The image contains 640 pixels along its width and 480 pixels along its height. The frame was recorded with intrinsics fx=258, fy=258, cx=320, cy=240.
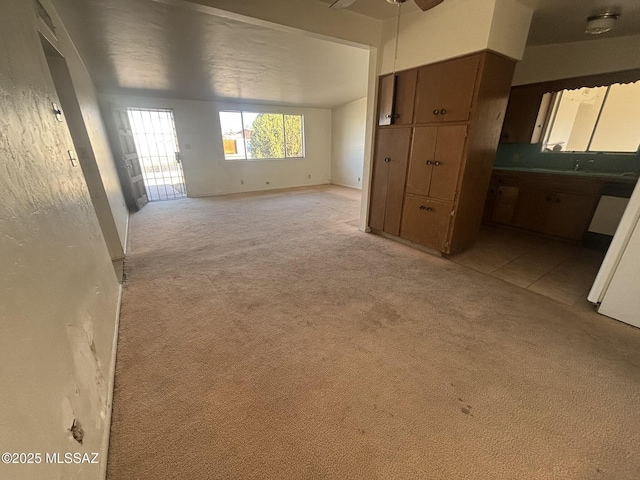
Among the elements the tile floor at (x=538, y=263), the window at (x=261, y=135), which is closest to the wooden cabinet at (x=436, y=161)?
the tile floor at (x=538, y=263)

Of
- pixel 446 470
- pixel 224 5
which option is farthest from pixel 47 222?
pixel 224 5

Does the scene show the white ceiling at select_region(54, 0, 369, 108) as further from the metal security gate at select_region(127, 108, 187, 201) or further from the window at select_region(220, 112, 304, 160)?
the window at select_region(220, 112, 304, 160)

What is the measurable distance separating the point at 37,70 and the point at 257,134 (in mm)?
5733

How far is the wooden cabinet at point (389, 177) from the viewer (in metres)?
3.05

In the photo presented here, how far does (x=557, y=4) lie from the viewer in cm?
223

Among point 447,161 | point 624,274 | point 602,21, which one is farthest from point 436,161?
point 602,21

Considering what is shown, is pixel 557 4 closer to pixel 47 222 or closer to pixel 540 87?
pixel 540 87

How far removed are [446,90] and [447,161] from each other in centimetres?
67

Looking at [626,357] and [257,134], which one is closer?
[626,357]

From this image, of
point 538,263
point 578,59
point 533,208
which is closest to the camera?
point 538,263

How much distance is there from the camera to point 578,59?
3082 millimetres

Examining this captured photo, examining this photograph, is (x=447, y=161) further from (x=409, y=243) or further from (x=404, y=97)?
(x=409, y=243)

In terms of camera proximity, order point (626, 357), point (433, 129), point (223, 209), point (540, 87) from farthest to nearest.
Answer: point (223, 209) < point (540, 87) < point (433, 129) < point (626, 357)

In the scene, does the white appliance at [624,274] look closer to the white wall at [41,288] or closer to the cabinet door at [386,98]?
the cabinet door at [386,98]
